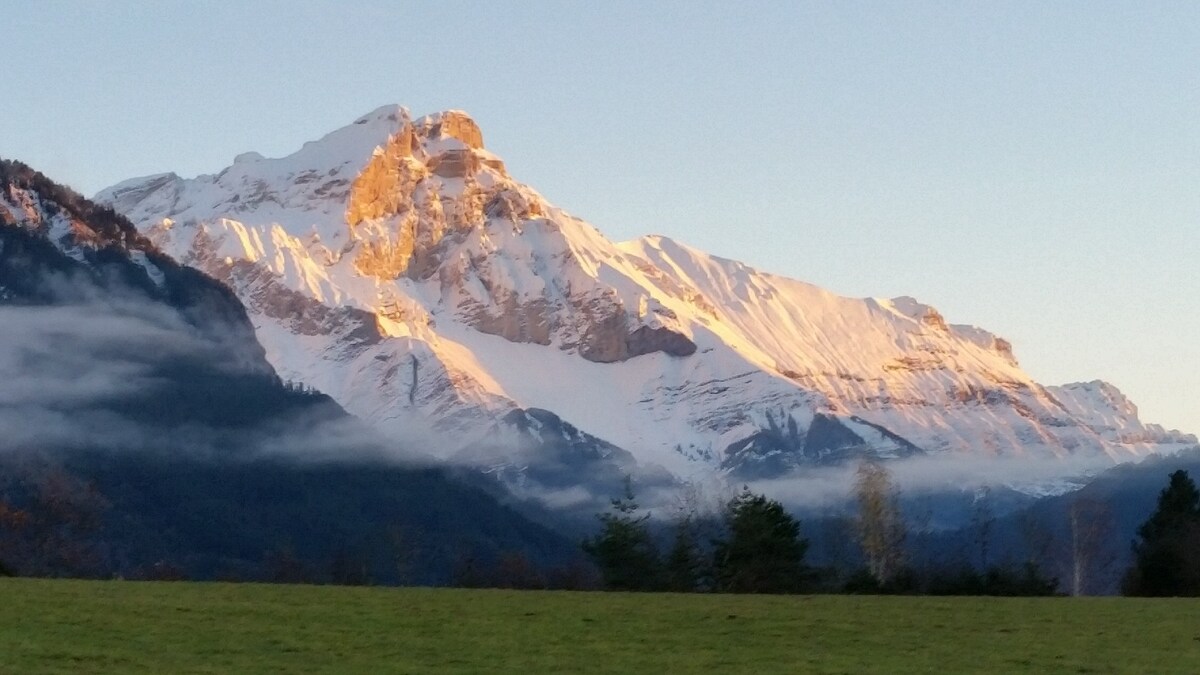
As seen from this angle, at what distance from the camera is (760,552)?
295ft

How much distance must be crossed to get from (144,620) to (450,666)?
10.1 meters

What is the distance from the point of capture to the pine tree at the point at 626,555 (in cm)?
8925

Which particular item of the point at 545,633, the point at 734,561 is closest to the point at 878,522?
the point at 734,561

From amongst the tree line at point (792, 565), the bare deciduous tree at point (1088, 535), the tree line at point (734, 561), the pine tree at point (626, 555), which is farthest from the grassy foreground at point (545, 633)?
the bare deciduous tree at point (1088, 535)

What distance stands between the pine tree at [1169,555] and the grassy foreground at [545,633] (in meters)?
28.0

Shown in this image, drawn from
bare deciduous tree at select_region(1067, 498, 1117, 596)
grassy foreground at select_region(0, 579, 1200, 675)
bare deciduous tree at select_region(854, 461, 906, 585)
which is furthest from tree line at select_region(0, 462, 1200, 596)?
bare deciduous tree at select_region(1067, 498, 1117, 596)

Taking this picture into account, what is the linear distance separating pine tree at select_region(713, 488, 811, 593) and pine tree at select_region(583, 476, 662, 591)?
344 centimetres

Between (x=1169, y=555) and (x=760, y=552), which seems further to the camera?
(x=760, y=552)

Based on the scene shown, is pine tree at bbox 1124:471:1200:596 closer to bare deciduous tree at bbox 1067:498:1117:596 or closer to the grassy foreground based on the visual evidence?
the grassy foreground

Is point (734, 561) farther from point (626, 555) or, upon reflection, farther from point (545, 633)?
point (545, 633)

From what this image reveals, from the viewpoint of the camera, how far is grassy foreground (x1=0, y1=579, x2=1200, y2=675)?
39281 mm

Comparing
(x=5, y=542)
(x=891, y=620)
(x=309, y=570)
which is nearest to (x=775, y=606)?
(x=891, y=620)

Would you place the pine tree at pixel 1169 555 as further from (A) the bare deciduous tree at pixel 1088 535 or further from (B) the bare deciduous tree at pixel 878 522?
(A) the bare deciduous tree at pixel 1088 535

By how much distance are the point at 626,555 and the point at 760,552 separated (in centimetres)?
713
